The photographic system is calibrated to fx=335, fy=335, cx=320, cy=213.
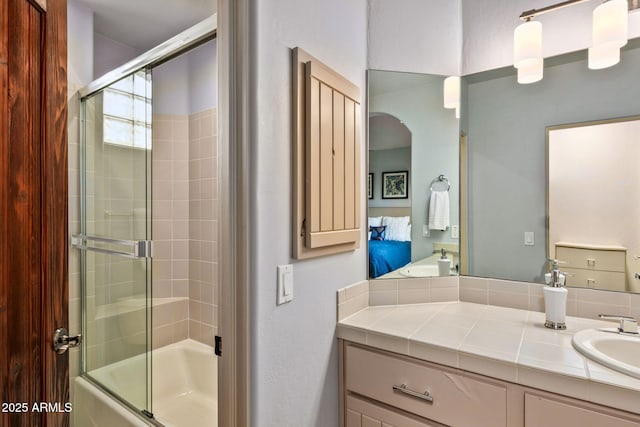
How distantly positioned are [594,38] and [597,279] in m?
1.05

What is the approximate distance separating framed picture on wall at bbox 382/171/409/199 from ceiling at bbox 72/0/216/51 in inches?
58.6

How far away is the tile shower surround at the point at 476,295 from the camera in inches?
57.1

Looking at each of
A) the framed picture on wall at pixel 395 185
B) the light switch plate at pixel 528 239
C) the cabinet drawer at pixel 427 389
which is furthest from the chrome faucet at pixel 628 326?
the framed picture on wall at pixel 395 185

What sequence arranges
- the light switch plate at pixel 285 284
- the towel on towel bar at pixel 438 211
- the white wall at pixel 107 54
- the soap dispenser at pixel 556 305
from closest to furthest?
1. the light switch plate at pixel 285 284
2. the soap dispenser at pixel 556 305
3. the towel on towel bar at pixel 438 211
4. the white wall at pixel 107 54

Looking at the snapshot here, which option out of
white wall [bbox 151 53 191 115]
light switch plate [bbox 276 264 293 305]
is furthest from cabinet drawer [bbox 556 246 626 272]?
white wall [bbox 151 53 191 115]

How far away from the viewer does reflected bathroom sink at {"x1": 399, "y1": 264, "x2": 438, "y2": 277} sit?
5.72ft

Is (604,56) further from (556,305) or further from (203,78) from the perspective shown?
(203,78)

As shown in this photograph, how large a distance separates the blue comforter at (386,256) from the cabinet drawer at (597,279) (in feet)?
2.39

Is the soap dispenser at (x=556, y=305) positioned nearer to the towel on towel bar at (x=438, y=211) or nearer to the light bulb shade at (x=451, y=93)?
the towel on towel bar at (x=438, y=211)

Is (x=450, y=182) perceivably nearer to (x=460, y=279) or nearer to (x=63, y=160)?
(x=460, y=279)

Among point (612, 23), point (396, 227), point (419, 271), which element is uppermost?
point (612, 23)

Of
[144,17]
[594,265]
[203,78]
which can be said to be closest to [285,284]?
[594,265]

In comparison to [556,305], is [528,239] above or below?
above

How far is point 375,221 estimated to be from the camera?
5.56 feet
